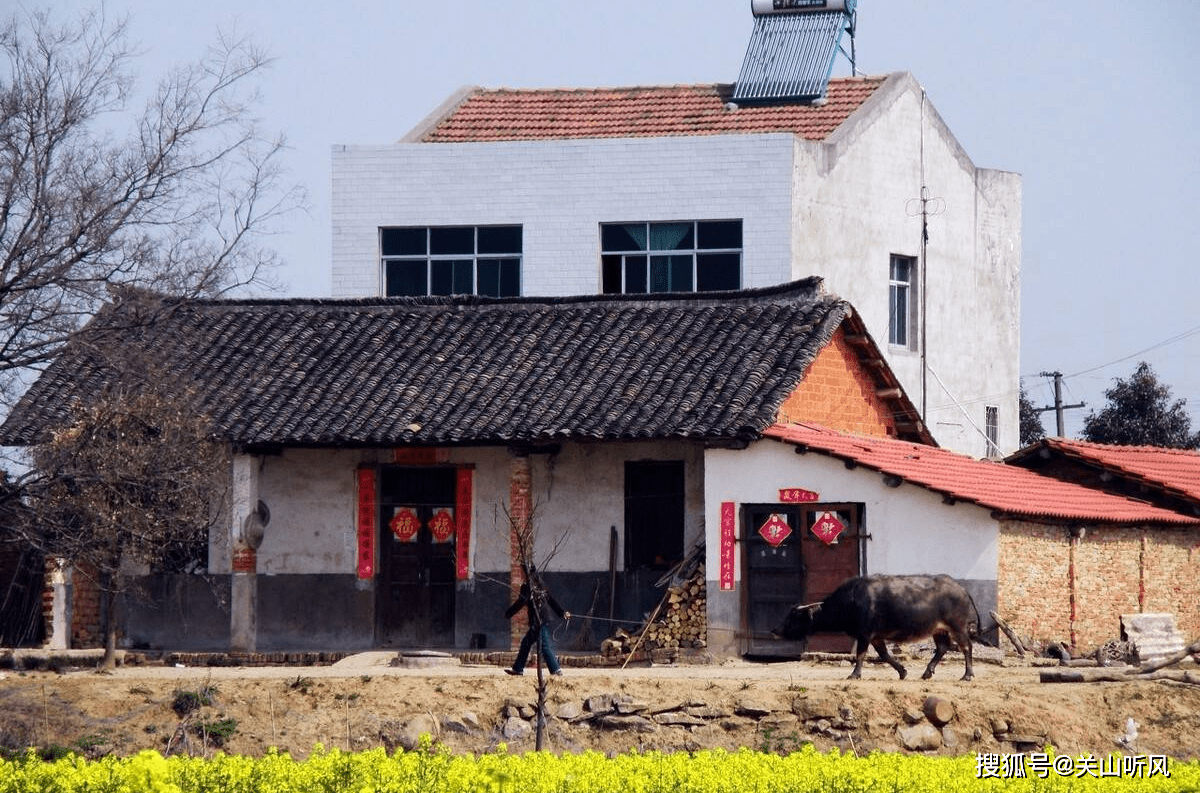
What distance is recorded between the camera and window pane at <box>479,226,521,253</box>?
34188 millimetres

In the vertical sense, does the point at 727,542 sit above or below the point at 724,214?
below

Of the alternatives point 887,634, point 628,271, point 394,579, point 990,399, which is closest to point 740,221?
point 628,271

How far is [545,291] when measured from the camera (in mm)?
33531

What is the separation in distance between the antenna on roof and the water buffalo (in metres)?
15.1

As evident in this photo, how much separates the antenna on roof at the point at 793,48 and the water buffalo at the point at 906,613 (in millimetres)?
15103

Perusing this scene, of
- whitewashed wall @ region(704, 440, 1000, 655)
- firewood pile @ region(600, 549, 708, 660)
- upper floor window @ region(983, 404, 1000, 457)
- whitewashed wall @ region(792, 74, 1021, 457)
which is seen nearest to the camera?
whitewashed wall @ region(704, 440, 1000, 655)

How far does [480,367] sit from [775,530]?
5.20m

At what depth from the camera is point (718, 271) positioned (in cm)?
3297

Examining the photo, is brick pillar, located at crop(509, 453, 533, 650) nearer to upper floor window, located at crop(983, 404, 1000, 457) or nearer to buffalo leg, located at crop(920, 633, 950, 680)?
buffalo leg, located at crop(920, 633, 950, 680)

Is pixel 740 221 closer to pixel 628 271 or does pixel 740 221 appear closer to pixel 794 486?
pixel 628 271

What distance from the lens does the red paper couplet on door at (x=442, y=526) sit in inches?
1060

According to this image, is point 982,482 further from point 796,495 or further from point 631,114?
point 631,114

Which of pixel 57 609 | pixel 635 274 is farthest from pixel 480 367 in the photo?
pixel 635 274

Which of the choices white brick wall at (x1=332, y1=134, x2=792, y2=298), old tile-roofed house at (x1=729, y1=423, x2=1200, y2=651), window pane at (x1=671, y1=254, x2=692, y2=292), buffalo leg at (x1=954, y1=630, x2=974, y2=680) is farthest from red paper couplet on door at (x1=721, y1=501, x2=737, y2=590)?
window pane at (x1=671, y1=254, x2=692, y2=292)
